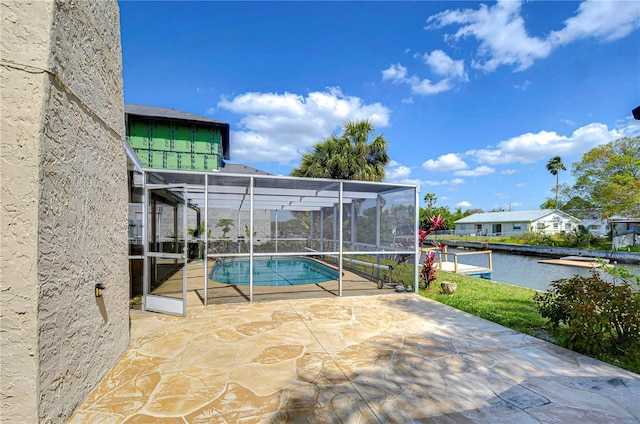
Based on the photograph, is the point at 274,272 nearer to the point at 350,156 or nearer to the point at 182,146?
the point at 350,156

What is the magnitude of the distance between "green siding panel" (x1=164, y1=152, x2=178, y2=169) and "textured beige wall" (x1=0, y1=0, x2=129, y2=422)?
15589 mm

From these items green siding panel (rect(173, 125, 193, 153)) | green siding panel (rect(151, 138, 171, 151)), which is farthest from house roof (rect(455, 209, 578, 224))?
green siding panel (rect(151, 138, 171, 151))

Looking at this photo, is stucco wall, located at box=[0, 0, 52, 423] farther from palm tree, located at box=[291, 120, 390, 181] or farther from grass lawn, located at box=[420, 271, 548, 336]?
palm tree, located at box=[291, 120, 390, 181]

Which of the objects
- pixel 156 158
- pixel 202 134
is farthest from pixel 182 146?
pixel 156 158

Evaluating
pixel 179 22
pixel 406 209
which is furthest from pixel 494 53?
pixel 179 22

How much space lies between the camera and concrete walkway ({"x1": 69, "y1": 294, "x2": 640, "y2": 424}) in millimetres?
2338

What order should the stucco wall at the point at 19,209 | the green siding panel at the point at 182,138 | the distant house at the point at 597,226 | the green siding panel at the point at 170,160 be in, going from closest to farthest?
the stucco wall at the point at 19,209 < the green siding panel at the point at 170,160 < the green siding panel at the point at 182,138 < the distant house at the point at 597,226

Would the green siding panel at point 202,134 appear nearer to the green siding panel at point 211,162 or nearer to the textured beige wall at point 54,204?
the green siding panel at point 211,162

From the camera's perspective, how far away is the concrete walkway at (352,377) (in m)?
2.34

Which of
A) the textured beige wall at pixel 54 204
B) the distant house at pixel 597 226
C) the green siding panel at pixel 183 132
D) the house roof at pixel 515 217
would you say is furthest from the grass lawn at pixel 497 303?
the house roof at pixel 515 217

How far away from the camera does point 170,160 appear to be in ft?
56.2

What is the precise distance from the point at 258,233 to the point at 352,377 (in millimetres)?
9313

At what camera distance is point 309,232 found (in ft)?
40.3

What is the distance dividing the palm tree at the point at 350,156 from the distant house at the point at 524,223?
85.4ft
